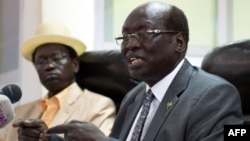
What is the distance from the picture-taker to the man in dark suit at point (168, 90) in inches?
52.2

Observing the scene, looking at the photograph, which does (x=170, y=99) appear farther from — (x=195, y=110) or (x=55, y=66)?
(x=55, y=66)

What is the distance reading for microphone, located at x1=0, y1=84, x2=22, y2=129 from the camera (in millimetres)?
1389

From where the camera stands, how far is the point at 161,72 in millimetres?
1562

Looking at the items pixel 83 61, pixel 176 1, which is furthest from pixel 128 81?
pixel 176 1

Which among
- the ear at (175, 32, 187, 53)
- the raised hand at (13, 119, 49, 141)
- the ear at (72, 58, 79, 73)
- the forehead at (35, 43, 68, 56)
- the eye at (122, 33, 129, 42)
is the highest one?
the eye at (122, 33, 129, 42)

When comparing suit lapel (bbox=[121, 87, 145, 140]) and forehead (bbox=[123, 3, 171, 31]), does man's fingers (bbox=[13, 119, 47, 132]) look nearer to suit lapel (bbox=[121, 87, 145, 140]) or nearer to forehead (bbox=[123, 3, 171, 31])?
suit lapel (bbox=[121, 87, 145, 140])

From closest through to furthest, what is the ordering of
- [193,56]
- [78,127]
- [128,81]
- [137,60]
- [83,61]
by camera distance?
1. [78,127]
2. [137,60]
3. [128,81]
4. [83,61]
5. [193,56]

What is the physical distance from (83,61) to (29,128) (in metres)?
0.89

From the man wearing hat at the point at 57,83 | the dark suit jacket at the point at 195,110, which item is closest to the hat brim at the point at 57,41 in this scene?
the man wearing hat at the point at 57,83

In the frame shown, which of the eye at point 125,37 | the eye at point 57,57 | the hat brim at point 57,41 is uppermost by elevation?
the eye at point 125,37

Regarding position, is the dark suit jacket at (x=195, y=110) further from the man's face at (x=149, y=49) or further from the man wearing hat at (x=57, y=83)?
the man wearing hat at (x=57, y=83)

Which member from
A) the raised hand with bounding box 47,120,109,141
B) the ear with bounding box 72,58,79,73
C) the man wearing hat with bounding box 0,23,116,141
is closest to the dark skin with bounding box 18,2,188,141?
the raised hand with bounding box 47,120,109,141

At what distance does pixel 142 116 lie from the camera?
1.55 meters

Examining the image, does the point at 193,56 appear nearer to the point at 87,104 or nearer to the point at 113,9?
the point at 113,9
